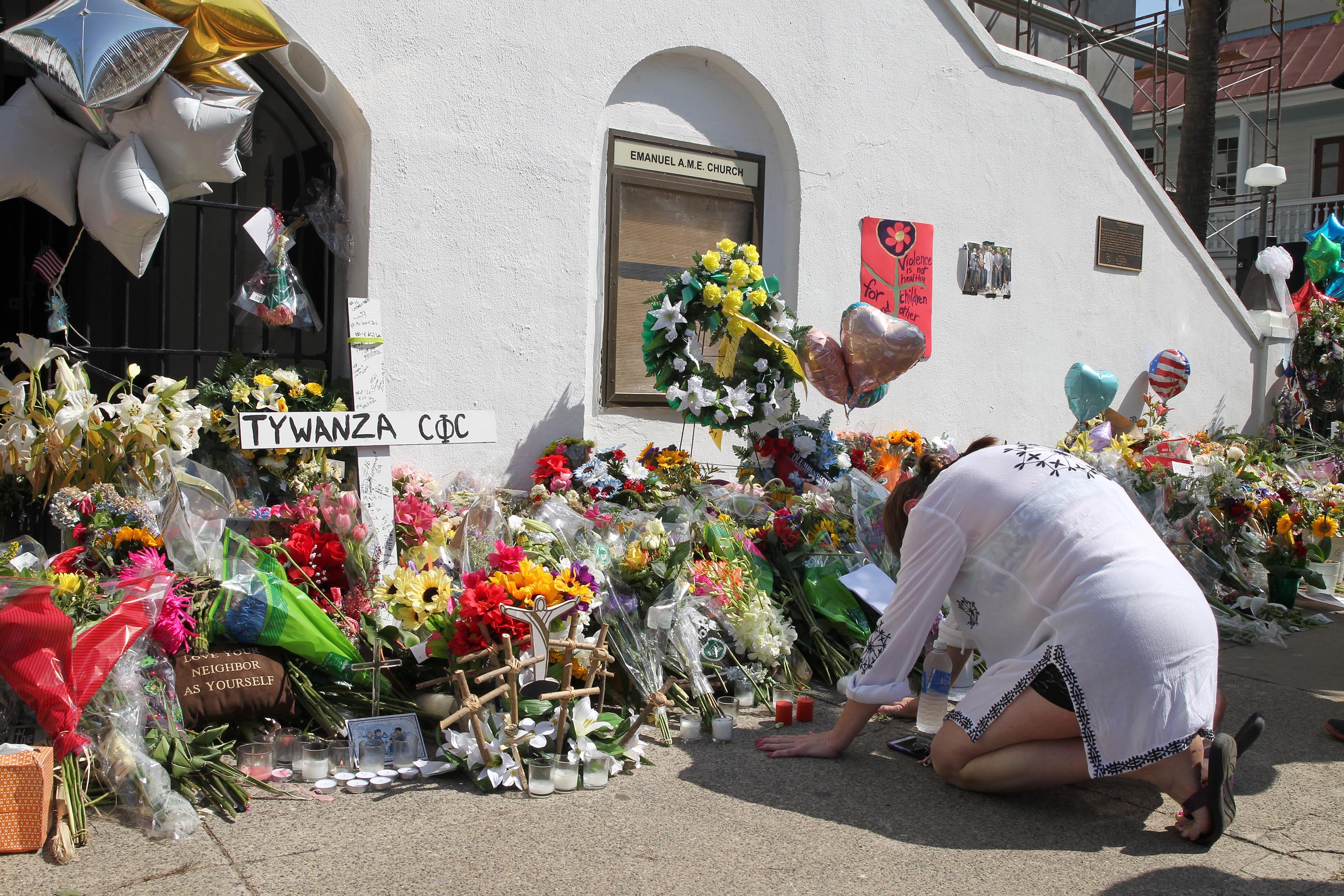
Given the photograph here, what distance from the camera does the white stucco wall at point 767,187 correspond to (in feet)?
18.1

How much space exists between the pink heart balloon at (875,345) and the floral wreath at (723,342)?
1.56 feet

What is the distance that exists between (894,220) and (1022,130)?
1.58 metres

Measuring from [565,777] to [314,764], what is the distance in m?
0.77

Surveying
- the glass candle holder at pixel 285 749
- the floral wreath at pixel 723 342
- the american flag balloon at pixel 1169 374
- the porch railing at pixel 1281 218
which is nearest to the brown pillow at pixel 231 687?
the glass candle holder at pixel 285 749

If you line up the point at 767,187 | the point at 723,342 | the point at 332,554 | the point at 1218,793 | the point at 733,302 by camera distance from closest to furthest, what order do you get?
the point at 1218,793, the point at 332,554, the point at 733,302, the point at 723,342, the point at 767,187

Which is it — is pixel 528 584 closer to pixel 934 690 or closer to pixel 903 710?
pixel 934 690

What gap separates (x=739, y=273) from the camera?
5.63 m

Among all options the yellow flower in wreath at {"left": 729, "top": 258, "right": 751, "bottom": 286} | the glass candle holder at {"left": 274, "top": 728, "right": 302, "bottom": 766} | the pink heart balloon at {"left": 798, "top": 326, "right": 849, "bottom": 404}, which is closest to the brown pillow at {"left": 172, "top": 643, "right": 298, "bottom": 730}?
the glass candle holder at {"left": 274, "top": 728, "right": 302, "bottom": 766}

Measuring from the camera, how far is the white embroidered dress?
2979mm

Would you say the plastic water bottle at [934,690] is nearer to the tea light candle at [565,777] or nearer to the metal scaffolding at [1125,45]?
the tea light candle at [565,777]

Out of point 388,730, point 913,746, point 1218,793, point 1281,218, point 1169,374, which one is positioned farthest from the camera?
point 1281,218

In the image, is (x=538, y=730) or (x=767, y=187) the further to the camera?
(x=767, y=187)

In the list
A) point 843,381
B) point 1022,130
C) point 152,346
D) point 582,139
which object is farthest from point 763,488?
point 1022,130

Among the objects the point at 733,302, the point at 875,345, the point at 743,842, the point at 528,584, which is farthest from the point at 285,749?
the point at 875,345
